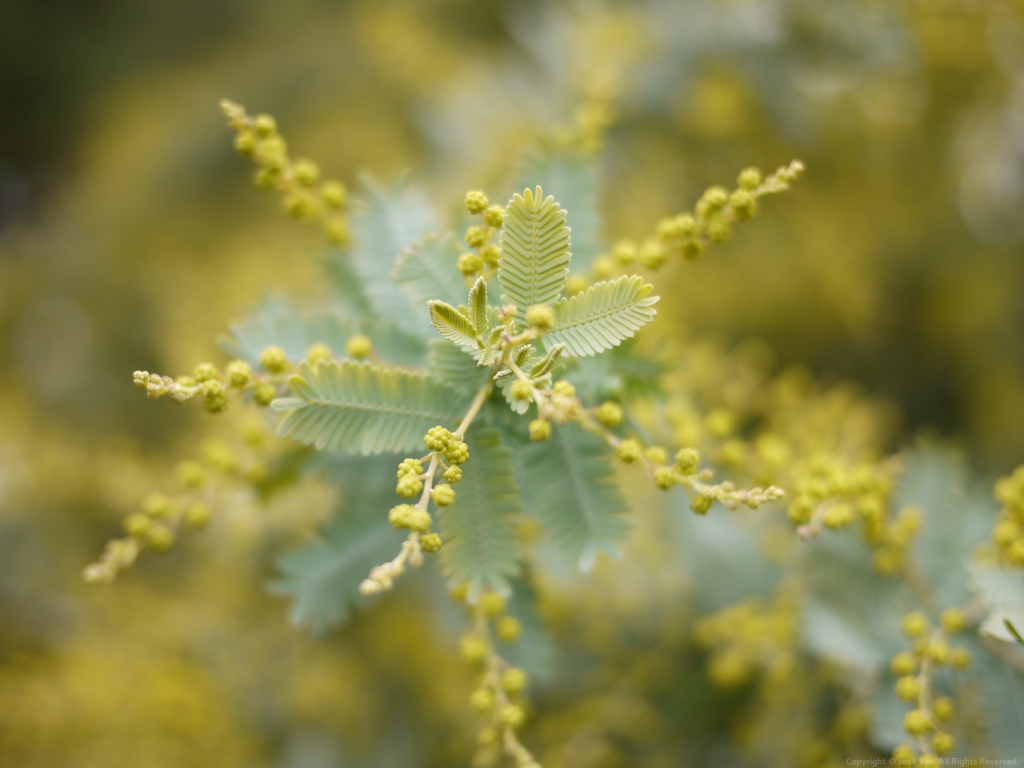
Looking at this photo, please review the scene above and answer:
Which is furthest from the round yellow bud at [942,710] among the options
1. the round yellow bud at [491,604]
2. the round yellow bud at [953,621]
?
the round yellow bud at [491,604]

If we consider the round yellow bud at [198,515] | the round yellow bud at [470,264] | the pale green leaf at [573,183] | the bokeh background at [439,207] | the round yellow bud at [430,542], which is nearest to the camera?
the round yellow bud at [430,542]

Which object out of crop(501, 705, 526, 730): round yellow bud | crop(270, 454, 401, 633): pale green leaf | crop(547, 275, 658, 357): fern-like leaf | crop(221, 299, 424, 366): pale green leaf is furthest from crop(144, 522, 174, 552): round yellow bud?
crop(547, 275, 658, 357): fern-like leaf

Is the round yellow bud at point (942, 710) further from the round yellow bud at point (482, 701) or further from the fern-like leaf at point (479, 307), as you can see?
the fern-like leaf at point (479, 307)

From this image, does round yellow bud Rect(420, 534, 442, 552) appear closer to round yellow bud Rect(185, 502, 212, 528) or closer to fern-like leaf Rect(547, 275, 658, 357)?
fern-like leaf Rect(547, 275, 658, 357)

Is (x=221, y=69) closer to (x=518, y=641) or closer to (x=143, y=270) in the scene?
(x=143, y=270)

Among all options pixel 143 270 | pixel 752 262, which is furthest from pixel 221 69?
pixel 752 262
